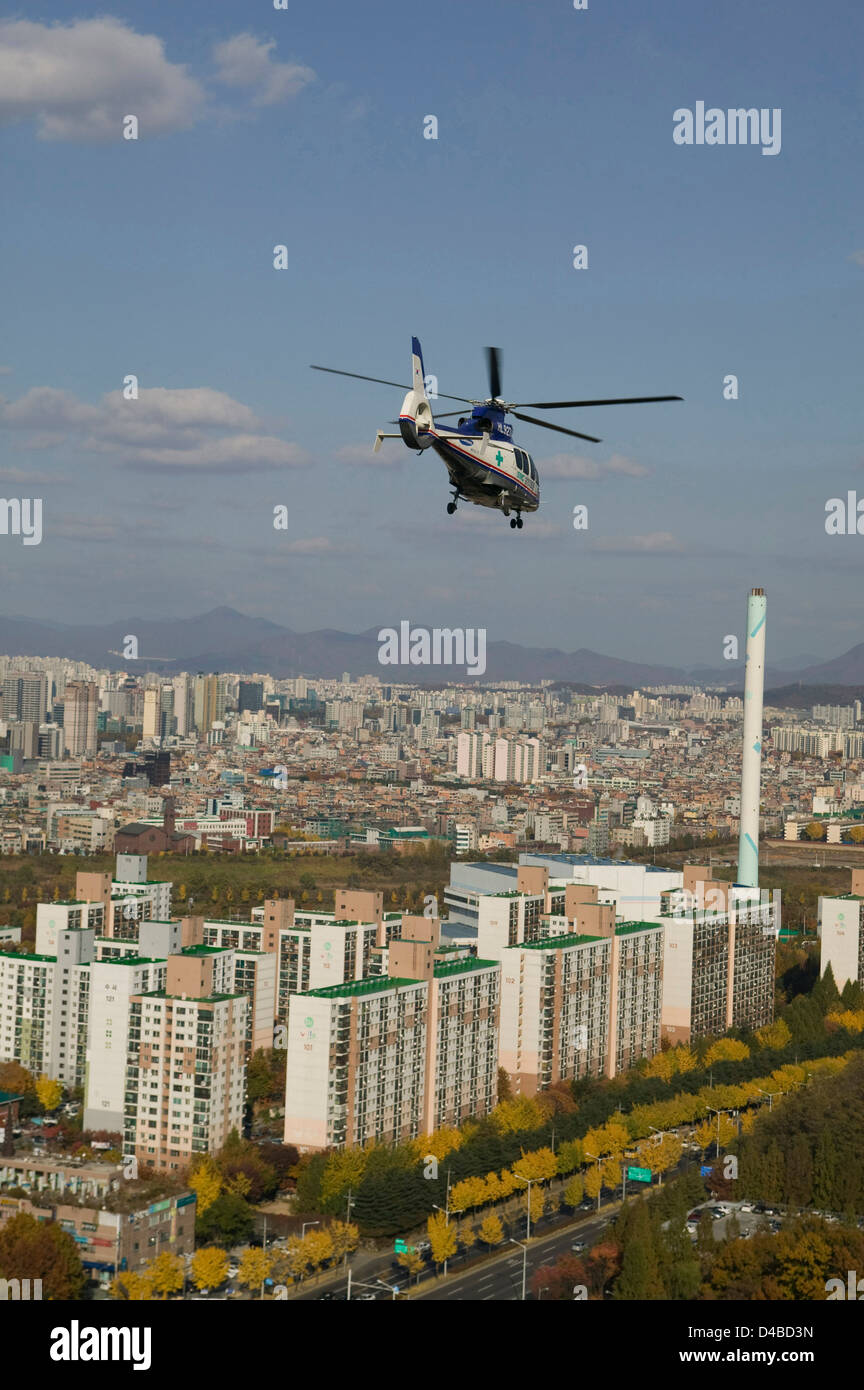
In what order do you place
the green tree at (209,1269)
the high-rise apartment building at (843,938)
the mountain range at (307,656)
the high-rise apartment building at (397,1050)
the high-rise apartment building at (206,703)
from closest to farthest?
the green tree at (209,1269) < the high-rise apartment building at (397,1050) < the high-rise apartment building at (843,938) < the high-rise apartment building at (206,703) < the mountain range at (307,656)

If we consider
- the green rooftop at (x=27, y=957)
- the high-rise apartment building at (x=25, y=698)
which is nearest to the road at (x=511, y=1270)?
the green rooftop at (x=27, y=957)

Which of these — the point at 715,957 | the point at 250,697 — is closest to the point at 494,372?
the point at 715,957

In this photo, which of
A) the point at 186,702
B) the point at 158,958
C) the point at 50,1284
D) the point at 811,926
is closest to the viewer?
the point at 50,1284

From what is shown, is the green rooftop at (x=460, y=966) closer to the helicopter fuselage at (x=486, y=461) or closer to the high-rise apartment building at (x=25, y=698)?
the helicopter fuselage at (x=486, y=461)

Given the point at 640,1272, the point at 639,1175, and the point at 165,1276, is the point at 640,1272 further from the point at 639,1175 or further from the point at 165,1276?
the point at 639,1175

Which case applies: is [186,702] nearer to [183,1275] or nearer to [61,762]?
[61,762]
